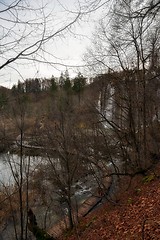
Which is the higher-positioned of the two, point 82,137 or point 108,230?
point 82,137

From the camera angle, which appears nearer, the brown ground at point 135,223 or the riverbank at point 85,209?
the brown ground at point 135,223

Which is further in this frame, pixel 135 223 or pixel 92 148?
pixel 92 148

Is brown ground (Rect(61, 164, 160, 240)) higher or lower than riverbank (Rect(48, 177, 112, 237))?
higher

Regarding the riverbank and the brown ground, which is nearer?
the brown ground

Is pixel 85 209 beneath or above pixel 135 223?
beneath

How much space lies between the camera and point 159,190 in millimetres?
8172

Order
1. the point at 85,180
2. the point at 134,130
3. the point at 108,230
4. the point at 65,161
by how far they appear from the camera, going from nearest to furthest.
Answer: the point at 108,230, the point at 65,161, the point at 134,130, the point at 85,180

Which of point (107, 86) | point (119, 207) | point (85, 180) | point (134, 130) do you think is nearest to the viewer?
point (119, 207)

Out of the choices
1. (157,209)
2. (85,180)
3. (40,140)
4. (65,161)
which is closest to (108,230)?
(157,209)

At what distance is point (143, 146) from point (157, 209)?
22.6 ft

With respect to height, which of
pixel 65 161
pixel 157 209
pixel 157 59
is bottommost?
pixel 157 209

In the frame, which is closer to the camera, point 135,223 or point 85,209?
point 135,223

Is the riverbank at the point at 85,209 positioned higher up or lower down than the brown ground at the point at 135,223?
lower down

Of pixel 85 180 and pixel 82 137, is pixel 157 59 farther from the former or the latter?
pixel 85 180
